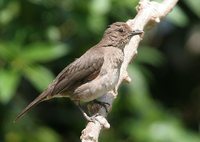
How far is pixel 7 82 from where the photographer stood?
6965 millimetres

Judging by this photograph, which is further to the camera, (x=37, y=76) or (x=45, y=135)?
(x=45, y=135)

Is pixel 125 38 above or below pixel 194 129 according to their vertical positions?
below

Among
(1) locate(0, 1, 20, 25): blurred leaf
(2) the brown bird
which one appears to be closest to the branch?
(2) the brown bird

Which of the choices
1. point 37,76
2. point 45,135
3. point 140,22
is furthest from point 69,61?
point 140,22

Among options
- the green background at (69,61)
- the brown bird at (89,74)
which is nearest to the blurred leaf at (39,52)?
the green background at (69,61)

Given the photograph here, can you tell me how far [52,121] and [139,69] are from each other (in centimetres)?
122

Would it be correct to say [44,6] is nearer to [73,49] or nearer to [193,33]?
[73,49]

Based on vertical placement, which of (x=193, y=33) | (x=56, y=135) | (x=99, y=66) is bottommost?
(x=99, y=66)

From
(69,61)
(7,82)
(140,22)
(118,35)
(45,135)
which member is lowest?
(140,22)

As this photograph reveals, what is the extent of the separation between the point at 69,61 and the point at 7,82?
1.12m

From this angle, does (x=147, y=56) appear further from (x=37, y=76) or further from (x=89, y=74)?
(x=89, y=74)

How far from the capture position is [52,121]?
862 centimetres

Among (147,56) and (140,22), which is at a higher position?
(147,56)

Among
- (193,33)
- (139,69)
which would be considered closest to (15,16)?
(139,69)
